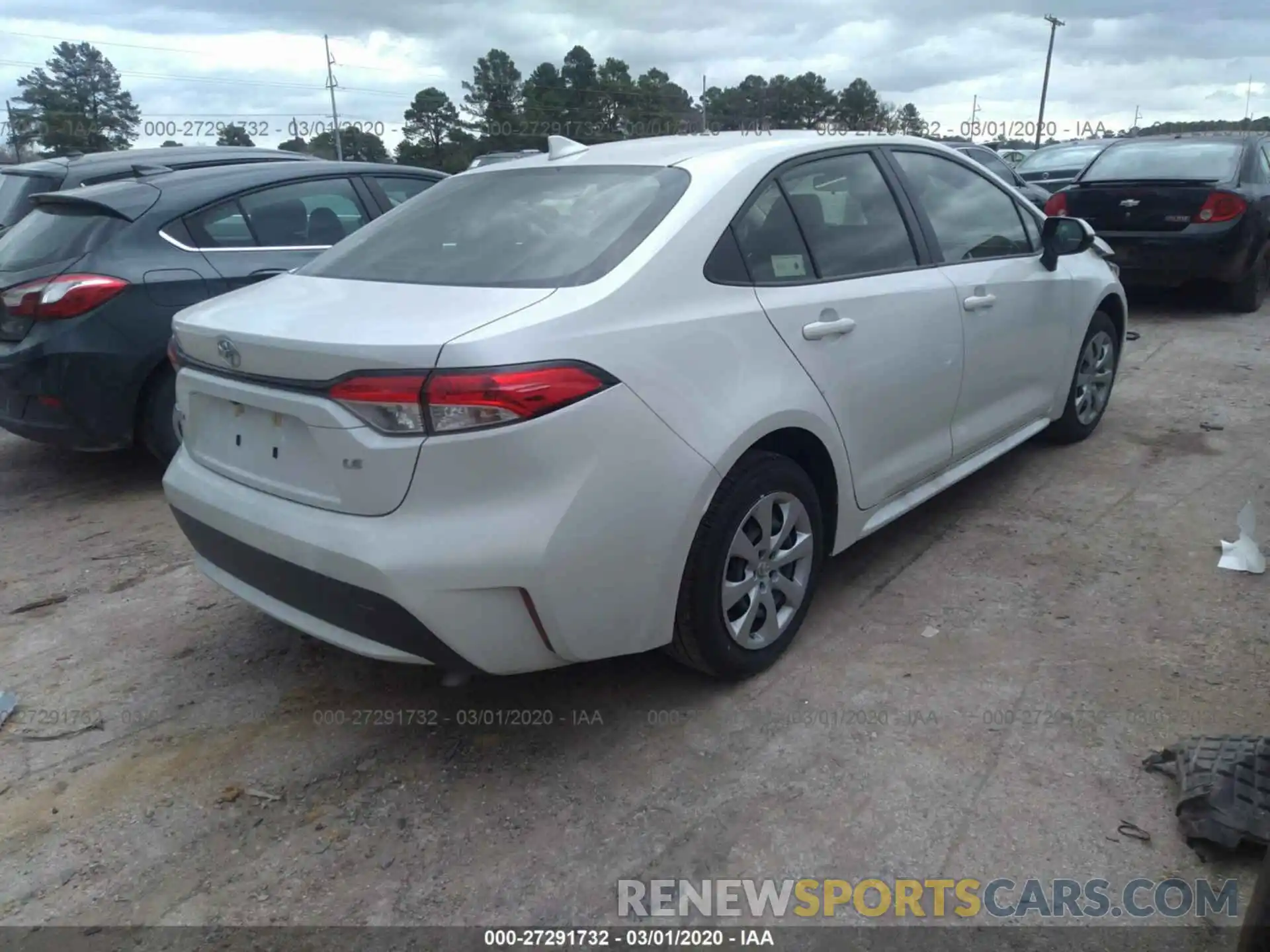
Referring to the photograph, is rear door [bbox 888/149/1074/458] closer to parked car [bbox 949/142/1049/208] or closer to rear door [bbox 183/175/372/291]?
rear door [bbox 183/175/372/291]

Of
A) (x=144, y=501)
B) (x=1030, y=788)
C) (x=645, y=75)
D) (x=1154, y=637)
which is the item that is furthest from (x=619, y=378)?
(x=645, y=75)

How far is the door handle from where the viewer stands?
115 inches

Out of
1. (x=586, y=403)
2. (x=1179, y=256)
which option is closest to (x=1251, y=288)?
(x=1179, y=256)

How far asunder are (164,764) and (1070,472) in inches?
162

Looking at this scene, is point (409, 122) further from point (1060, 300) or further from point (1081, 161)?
point (1060, 300)

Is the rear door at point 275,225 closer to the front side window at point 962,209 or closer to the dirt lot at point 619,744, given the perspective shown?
the dirt lot at point 619,744

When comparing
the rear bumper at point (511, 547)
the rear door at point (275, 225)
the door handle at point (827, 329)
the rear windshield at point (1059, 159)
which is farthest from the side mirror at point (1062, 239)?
the rear windshield at point (1059, 159)

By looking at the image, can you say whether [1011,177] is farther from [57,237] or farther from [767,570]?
[57,237]

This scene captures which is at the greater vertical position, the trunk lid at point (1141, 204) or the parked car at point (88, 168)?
the parked car at point (88, 168)

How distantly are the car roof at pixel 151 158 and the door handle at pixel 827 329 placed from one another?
179 inches

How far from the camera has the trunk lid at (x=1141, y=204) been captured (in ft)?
25.3

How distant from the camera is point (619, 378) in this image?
2.35m

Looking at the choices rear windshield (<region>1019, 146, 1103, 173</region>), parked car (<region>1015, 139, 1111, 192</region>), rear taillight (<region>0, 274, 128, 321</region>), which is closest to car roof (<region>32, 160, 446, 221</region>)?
rear taillight (<region>0, 274, 128, 321</region>)

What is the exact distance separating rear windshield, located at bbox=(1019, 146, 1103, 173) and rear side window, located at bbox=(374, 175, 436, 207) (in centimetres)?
1092
